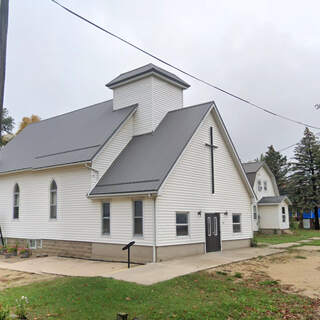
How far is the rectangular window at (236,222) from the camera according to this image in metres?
20.5

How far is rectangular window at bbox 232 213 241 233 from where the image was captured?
20.5 meters

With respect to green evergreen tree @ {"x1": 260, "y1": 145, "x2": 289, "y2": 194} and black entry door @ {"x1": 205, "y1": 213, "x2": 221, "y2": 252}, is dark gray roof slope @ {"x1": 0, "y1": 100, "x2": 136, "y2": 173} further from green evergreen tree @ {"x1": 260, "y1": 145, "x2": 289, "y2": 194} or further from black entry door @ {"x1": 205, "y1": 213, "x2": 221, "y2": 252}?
green evergreen tree @ {"x1": 260, "y1": 145, "x2": 289, "y2": 194}

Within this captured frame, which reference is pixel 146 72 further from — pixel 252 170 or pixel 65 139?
pixel 252 170

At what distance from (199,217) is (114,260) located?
14.7 ft

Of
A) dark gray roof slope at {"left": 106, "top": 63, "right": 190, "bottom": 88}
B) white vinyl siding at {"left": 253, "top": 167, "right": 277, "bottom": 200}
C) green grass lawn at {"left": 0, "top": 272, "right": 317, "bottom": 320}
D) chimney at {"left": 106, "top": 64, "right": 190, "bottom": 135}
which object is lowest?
green grass lawn at {"left": 0, "top": 272, "right": 317, "bottom": 320}

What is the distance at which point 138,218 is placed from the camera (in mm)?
15602

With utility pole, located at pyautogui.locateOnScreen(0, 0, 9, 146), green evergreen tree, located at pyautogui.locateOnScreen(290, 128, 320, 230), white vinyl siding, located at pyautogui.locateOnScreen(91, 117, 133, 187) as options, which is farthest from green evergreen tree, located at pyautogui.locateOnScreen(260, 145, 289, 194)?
utility pole, located at pyautogui.locateOnScreen(0, 0, 9, 146)

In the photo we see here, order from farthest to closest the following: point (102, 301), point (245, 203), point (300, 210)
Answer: point (300, 210), point (245, 203), point (102, 301)

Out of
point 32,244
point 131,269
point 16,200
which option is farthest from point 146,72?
point 32,244

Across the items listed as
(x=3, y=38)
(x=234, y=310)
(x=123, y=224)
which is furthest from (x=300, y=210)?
(x=3, y=38)

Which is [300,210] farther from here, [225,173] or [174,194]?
[174,194]

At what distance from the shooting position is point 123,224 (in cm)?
1598

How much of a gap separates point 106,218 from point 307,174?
29688 mm

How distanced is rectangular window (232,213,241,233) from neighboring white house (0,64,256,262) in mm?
57
